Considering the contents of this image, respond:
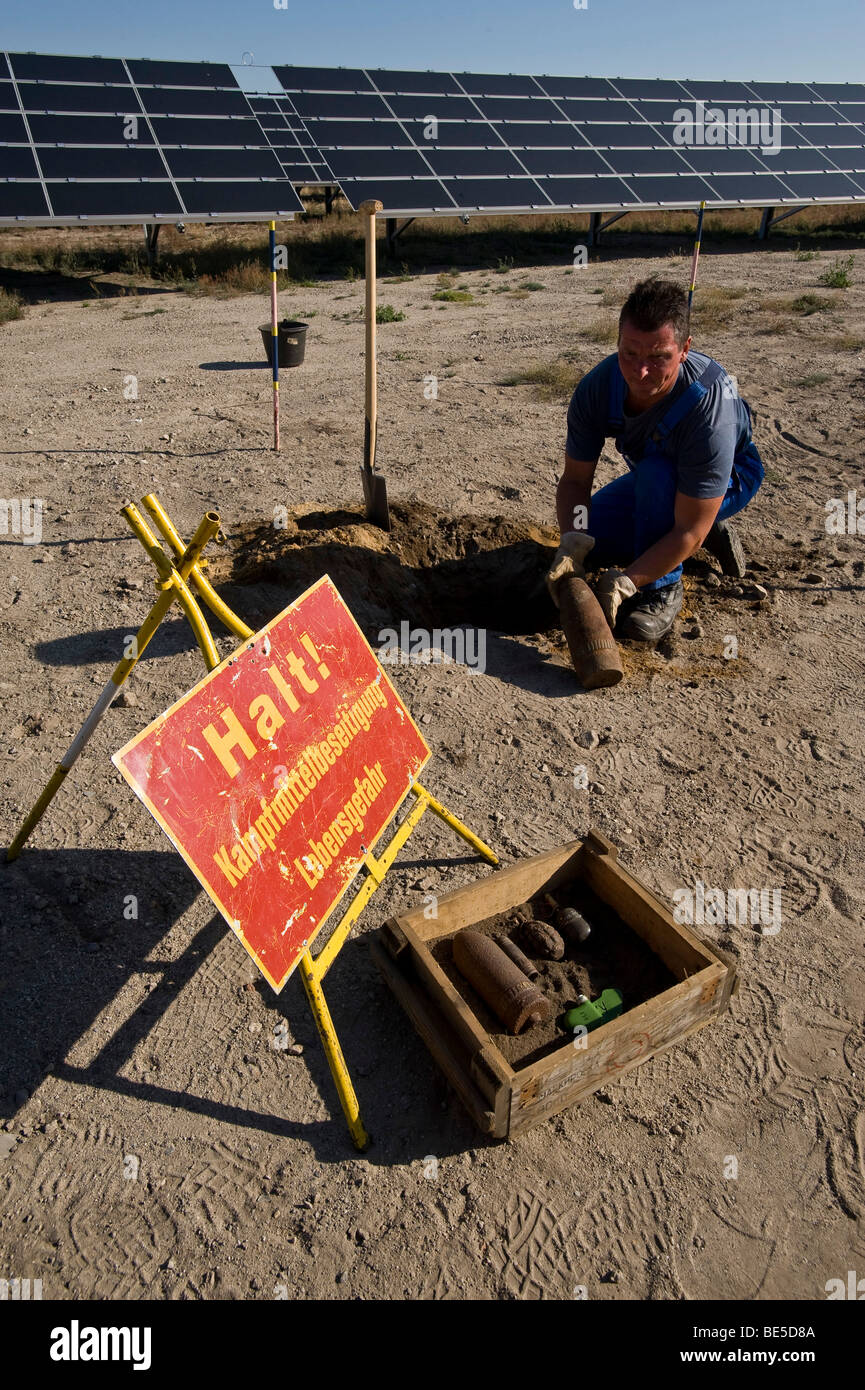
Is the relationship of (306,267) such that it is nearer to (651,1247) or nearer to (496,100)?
(496,100)

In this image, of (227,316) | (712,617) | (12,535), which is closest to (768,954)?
(712,617)

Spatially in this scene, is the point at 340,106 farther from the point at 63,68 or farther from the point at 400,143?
the point at 63,68

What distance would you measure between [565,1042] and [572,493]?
120 inches

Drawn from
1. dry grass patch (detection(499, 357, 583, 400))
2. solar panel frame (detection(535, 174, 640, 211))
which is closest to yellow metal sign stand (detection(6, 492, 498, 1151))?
dry grass patch (detection(499, 357, 583, 400))

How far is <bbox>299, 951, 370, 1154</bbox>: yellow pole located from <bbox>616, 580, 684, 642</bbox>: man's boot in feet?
9.14

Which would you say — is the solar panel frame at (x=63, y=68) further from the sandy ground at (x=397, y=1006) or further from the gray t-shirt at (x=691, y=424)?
the gray t-shirt at (x=691, y=424)

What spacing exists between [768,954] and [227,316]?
34.6ft

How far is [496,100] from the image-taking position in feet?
53.1

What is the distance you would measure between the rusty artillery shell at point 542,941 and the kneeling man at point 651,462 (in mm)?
1887

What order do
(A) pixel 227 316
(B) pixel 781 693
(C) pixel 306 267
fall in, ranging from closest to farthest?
(B) pixel 781 693 < (A) pixel 227 316 < (C) pixel 306 267

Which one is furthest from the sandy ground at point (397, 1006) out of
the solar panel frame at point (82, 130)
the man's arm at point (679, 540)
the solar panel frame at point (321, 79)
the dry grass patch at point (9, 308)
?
the solar panel frame at point (321, 79)

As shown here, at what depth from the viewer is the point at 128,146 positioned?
12.7 meters

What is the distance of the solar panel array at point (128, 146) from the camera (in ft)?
38.1

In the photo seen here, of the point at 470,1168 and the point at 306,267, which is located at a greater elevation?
the point at 306,267
